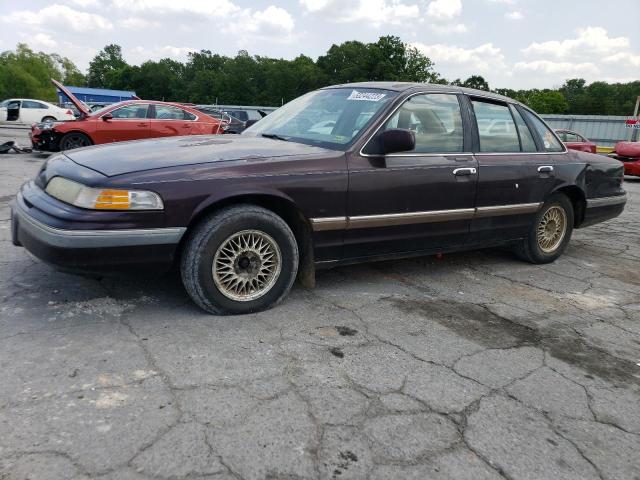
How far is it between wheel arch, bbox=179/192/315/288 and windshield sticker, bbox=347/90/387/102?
120 cm

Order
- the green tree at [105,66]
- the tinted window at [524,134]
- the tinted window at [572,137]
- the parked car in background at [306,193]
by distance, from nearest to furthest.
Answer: the parked car in background at [306,193] < the tinted window at [524,134] < the tinted window at [572,137] < the green tree at [105,66]

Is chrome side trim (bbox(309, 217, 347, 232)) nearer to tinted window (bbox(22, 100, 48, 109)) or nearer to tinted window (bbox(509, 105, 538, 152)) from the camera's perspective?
tinted window (bbox(509, 105, 538, 152))

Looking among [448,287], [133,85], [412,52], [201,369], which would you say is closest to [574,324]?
[448,287]

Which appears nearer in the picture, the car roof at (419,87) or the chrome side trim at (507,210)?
the car roof at (419,87)

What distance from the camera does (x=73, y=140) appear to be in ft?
36.6

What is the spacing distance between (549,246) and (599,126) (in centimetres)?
2528

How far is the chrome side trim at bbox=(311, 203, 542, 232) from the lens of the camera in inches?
142

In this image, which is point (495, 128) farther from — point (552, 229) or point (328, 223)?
point (328, 223)

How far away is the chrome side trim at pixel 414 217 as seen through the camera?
361cm

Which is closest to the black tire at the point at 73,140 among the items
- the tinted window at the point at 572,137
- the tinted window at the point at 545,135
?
the tinted window at the point at 545,135

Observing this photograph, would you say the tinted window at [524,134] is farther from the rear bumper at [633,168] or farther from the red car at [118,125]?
the rear bumper at [633,168]

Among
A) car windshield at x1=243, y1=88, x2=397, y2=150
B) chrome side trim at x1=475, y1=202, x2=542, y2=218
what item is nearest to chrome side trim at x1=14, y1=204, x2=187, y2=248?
car windshield at x1=243, y1=88, x2=397, y2=150

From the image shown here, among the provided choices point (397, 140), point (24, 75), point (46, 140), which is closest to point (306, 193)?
point (397, 140)

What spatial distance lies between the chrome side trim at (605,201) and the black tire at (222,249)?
3457 millimetres
